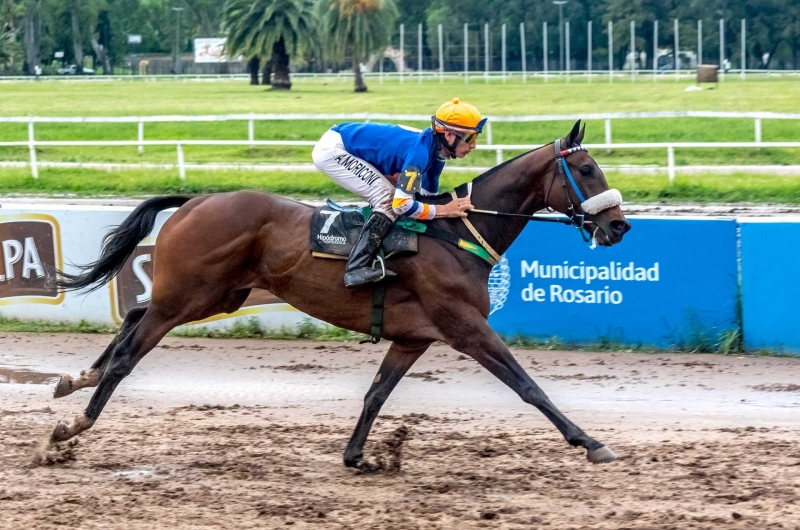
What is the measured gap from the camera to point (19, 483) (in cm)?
561

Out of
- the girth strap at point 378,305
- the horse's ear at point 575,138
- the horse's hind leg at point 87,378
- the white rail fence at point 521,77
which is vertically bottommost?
the horse's hind leg at point 87,378

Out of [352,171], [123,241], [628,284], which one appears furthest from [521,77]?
[352,171]

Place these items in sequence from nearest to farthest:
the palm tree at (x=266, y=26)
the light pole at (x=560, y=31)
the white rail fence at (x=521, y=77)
A: the palm tree at (x=266, y=26) < the white rail fence at (x=521, y=77) < the light pole at (x=560, y=31)

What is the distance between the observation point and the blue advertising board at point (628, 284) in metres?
8.63

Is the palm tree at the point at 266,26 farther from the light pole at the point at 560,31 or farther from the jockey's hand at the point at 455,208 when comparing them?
the light pole at the point at 560,31

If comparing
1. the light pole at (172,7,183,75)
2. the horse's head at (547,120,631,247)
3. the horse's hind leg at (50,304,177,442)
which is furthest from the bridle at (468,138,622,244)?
the light pole at (172,7,183,75)

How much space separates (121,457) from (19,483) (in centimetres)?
63

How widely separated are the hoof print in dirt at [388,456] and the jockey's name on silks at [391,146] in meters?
1.39

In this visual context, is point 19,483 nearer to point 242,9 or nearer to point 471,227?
point 471,227

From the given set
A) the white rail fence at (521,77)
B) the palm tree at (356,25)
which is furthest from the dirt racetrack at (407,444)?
the white rail fence at (521,77)

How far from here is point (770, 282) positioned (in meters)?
8.48

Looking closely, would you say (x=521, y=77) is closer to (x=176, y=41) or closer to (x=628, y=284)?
(x=176, y=41)

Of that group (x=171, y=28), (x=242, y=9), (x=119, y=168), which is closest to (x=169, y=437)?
(x=119, y=168)

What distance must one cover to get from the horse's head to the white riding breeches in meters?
0.92
